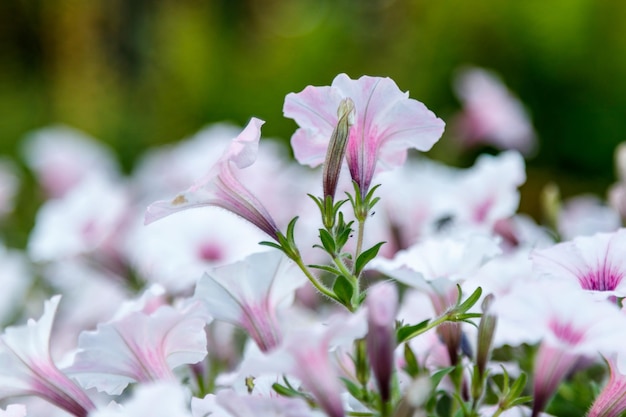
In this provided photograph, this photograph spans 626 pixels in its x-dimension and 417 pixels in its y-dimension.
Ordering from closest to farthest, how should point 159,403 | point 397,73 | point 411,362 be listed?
point 159,403 < point 411,362 < point 397,73

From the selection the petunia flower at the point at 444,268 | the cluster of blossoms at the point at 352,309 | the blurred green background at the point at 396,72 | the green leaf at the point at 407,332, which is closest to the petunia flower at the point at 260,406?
the cluster of blossoms at the point at 352,309

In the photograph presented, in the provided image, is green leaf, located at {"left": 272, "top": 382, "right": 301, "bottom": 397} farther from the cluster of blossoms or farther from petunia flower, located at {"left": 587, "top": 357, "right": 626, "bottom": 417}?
petunia flower, located at {"left": 587, "top": 357, "right": 626, "bottom": 417}

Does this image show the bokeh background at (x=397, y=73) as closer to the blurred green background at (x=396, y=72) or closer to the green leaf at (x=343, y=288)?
the blurred green background at (x=396, y=72)

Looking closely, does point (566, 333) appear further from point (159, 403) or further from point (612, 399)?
point (159, 403)

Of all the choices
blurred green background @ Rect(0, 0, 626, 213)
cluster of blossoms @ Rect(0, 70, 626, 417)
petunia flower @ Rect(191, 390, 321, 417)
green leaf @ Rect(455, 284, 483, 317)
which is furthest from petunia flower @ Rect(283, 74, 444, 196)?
blurred green background @ Rect(0, 0, 626, 213)

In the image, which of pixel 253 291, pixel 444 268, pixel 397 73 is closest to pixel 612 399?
pixel 444 268
